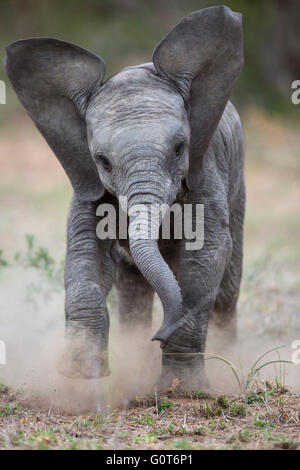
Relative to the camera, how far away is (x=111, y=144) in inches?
177

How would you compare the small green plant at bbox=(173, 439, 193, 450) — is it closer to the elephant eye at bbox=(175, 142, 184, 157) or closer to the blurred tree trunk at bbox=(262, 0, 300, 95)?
the elephant eye at bbox=(175, 142, 184, 157)

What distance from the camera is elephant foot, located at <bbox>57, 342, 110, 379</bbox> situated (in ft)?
15.1

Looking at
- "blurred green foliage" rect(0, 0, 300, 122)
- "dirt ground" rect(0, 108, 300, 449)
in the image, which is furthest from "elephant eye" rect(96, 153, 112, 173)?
"blurred green foliage" rect(0, 0, 300, 122)

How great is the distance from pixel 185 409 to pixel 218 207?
4.12 feet

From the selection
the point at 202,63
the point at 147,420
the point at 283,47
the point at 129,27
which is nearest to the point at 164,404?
the point at 147,420

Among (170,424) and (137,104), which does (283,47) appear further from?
(170,424)

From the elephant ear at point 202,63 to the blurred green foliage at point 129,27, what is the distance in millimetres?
12801

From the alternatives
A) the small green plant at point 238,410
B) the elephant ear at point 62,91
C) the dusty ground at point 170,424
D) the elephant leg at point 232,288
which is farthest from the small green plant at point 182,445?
the elephant leg at point 232,288

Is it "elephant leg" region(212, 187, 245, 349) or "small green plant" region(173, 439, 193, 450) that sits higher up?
"elephant leg" region(212, 187, 245, 349)

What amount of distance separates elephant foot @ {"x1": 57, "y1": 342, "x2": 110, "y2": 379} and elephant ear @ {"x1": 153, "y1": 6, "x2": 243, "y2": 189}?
1.16m

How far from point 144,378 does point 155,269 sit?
1275mm

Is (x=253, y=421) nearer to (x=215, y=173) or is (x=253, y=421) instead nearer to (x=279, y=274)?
(x=215, y=173)

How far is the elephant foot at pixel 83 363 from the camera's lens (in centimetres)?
460
